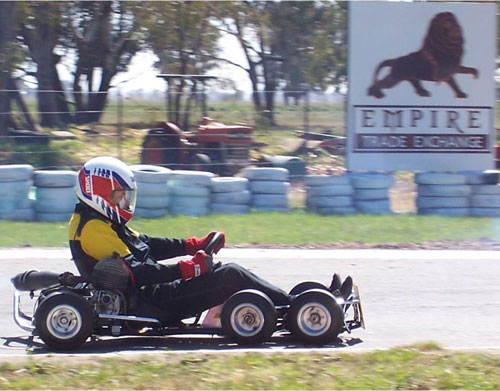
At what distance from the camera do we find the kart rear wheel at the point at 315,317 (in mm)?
5758

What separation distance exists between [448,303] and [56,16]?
55.3 feet

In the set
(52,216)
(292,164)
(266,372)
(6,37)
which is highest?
(6,37)

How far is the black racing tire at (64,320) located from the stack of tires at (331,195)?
8.21 m

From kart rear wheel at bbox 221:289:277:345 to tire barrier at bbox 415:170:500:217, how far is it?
8696 millimetres

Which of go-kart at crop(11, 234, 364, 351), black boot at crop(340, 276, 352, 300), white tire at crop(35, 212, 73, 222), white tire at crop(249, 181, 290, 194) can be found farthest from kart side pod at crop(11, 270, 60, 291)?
white tire at crop(249, 181, 290, 194)

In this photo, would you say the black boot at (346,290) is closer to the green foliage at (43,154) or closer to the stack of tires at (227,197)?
the stack of tires at (227,197)

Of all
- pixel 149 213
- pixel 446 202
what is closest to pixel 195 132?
pixel 149 213

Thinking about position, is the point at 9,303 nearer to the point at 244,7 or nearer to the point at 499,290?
the point at 499,290

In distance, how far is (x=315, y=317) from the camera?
5.80 metres

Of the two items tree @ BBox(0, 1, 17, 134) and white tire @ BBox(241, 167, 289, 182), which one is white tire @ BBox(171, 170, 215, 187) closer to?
white tire @ BBox(241, 167, 289, 182)

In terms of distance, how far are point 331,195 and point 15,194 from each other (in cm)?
488

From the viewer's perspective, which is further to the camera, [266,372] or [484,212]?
[484,212]

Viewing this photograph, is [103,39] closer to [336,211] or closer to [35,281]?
[336,211]

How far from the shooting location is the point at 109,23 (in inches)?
963
